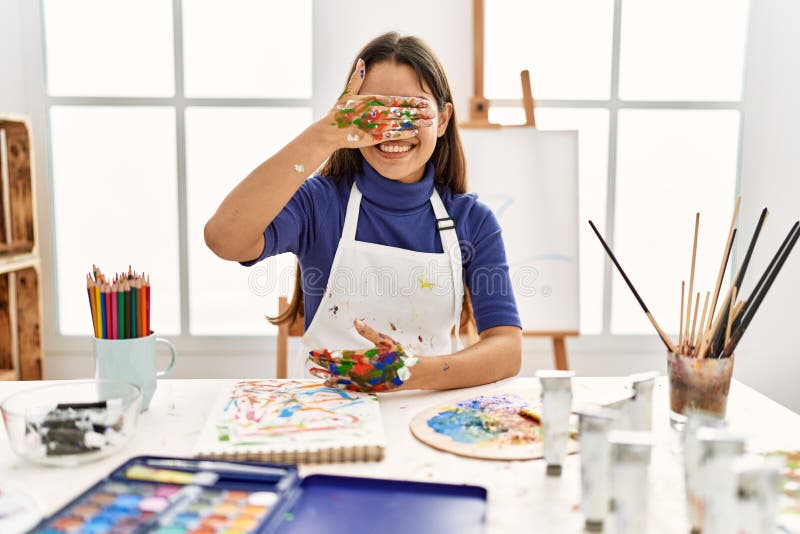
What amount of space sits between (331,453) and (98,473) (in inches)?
11.0

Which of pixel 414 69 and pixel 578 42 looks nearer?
pixel 414 69

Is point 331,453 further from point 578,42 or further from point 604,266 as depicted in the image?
point 578,42

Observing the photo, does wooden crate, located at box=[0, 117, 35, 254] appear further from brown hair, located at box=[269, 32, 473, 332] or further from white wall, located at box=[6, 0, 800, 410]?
Answer: brown hair, located at box=[269, 32, 473, 332]

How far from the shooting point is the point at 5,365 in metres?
2.23

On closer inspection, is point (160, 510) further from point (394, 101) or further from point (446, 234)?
point (446, 234)

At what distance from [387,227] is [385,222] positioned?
0.5 inches

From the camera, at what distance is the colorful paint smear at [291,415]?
877 millimetres

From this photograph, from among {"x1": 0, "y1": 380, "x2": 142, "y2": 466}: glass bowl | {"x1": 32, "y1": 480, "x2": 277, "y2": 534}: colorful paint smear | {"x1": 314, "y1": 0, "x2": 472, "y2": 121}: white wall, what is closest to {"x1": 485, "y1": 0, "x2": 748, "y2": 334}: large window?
{"x1": 314, "y1": 0, "x2": 472, "y2": 121}: white wall

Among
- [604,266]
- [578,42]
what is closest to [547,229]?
[604,266]

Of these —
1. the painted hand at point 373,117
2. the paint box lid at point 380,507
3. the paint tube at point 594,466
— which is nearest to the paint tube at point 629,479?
the paint tube at point 594,466

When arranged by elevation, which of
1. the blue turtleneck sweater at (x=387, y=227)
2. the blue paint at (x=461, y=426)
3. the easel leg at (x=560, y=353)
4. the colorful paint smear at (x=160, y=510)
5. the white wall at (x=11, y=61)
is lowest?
the easel leg at (x=560, y=353)

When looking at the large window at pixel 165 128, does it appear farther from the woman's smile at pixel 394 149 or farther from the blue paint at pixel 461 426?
the blue paint at pixel 461 426

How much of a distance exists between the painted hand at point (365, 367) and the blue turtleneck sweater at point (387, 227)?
1.30ft

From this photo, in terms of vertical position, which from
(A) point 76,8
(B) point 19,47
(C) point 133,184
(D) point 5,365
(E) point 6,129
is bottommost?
(D) point 5,365
